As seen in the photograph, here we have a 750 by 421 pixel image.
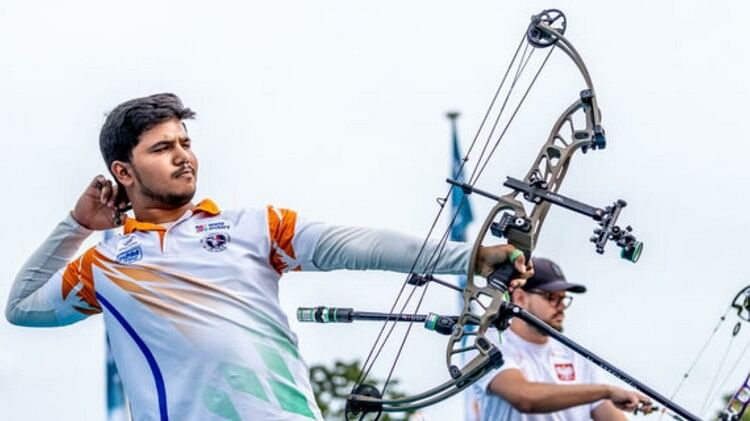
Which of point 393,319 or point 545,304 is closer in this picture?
point 393,319

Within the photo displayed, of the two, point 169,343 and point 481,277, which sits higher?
point 481,277

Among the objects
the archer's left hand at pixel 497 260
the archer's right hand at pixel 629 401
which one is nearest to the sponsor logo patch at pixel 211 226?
the archer's left hand at pixel 497 260

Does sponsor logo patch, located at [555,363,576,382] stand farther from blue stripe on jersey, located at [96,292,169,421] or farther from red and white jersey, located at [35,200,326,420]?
blue stripe on jersey, located at [96,292,169,421]

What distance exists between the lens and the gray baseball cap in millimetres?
7922

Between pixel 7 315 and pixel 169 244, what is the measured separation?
31.6 inches

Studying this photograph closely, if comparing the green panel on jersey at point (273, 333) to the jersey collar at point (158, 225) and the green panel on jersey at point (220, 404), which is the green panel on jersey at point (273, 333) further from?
the jersey collar at point (158, 225)

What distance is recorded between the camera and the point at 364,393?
19.4 ft

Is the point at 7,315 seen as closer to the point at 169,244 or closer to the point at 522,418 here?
the point at 169,244

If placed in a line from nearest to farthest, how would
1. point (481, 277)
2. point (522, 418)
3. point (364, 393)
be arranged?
1. point (481, 277)
2. point (364, 393)
3. point (522, 418)

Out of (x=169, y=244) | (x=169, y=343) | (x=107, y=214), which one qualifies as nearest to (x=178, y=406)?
(x=169, y=343)

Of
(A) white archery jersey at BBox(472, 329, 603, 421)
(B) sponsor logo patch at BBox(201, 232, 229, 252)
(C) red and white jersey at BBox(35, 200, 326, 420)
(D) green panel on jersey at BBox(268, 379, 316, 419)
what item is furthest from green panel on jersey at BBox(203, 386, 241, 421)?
(A) white archery jersey at BBox(472, 329, 603, 421)

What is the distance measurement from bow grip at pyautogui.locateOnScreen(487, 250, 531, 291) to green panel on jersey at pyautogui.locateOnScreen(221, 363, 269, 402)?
Result: 2.59ft

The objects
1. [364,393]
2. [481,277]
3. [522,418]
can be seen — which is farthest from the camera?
[522,418]

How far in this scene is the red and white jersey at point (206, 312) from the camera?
5.55 m
